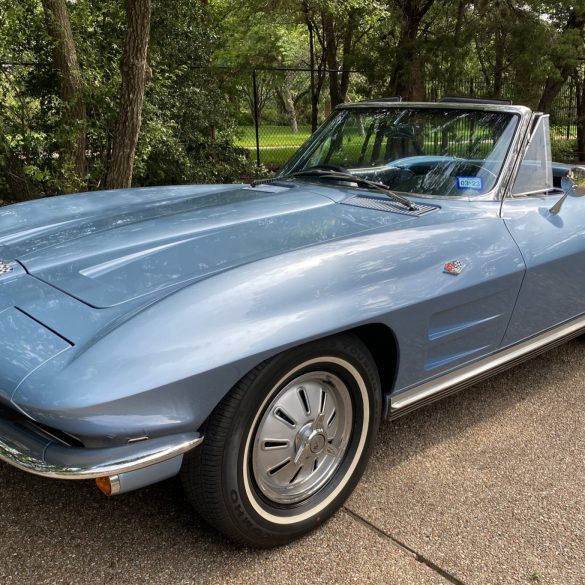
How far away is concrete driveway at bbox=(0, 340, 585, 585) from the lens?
83.0 inches

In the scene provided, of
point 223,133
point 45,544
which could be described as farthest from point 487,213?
point 223,133

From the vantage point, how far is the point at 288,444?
220cm

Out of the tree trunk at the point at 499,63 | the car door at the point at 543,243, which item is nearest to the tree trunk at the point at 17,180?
the car door at the point at 543,243

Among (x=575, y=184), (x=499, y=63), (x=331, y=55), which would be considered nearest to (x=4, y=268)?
(x=575, y=184)

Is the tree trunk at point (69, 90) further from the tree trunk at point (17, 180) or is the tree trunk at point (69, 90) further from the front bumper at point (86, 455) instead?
the front bumper at point (86, 455)

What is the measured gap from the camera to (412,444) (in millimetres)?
2918

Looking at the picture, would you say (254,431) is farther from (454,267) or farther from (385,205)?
(385,205)

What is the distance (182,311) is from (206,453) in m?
0.44

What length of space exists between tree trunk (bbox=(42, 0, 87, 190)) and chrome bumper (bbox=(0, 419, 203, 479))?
534cm

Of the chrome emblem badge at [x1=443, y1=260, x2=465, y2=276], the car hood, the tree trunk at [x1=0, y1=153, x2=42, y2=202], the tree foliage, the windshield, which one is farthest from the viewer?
the tree trunk at [x1=0, y1=153, x2=42, y2=202]

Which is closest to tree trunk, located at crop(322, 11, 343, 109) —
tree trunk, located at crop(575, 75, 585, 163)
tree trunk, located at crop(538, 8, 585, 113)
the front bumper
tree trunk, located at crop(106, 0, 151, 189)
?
tree trunk, located at crop(538, 8, 585, 113)

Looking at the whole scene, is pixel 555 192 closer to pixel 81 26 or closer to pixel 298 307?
pixel 298 307

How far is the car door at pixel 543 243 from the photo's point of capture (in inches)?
116

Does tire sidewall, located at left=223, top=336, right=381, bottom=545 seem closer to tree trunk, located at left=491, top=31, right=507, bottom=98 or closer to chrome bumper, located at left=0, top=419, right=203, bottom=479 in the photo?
chrome bumper, located at left=0, top=419, right=203, bottom=479
